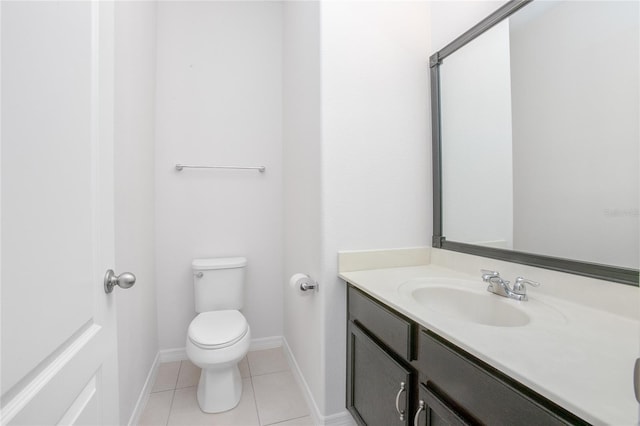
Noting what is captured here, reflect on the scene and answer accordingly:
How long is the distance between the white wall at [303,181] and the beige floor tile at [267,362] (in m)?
0.15

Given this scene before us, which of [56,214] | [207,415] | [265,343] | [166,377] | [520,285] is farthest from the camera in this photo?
[265,343]

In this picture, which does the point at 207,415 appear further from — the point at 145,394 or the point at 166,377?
the point at 166,377

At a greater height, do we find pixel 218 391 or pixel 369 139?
pixel 369 139

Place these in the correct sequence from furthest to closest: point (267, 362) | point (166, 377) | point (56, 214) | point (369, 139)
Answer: point (267, 362) → point (166, 377) → point (369, 139) → point (56, 214)

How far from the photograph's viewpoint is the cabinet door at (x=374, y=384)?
36.6 inches

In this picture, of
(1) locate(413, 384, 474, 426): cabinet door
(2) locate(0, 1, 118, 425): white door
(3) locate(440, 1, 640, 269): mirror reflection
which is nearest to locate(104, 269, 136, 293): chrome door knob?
(2) locate(0, 1, 118, 425): white door

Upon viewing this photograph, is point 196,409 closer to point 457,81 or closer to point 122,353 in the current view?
point 122,353

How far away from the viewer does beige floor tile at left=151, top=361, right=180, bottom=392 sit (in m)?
1.75

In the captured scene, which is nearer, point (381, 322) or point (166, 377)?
point (381, 322)

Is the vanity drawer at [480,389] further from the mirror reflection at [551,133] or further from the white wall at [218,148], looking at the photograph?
the white wall at [218,148]

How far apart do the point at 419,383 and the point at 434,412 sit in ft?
0.28

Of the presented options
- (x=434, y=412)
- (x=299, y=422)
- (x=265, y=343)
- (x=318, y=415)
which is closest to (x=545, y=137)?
(x=434, y=412)

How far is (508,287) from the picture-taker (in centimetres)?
102

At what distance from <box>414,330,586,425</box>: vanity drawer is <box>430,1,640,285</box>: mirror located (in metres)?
0.55
